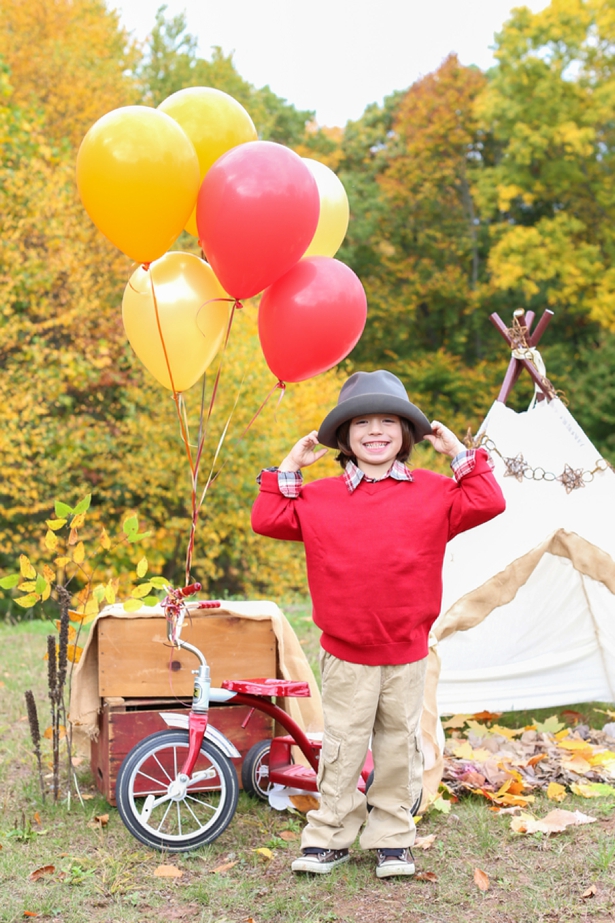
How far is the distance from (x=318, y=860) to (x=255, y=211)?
207 centimetres

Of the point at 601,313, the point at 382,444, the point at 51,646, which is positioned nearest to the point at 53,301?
the point at 51,646

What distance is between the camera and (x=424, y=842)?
124 inches

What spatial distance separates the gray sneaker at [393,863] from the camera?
2877mm

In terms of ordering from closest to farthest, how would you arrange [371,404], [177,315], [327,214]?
[371,404] → [177,315] → [327,214]

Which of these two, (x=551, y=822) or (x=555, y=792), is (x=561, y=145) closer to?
(x=555, y=792)

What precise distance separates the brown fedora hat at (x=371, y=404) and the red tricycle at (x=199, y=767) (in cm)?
70

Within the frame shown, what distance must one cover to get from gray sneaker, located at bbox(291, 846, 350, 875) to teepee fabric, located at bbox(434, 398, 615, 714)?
1.17 metres

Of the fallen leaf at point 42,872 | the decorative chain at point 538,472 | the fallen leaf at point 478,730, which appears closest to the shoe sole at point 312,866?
the fallen leaf at point 42,872

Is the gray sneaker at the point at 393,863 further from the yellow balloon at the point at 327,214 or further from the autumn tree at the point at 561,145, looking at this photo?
the autumn tree at the point at 561,145

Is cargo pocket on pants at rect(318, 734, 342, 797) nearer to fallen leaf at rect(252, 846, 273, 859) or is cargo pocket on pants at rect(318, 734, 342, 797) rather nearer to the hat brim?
fallen leaf at rect(252, 846, 273, 859)

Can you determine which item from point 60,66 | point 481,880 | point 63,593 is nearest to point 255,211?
point 63,593

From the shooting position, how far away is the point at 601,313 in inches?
675

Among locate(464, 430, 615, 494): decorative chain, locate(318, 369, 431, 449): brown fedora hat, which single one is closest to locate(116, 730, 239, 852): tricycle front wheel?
locate(318, 369, 431, 449): brown fedora hat

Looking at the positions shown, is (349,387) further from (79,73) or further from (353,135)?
(353,135)
